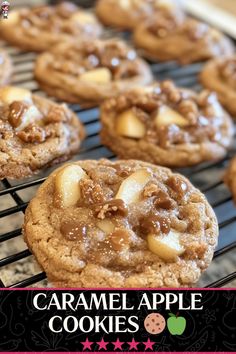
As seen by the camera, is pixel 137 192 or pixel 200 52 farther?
pixel 200 52

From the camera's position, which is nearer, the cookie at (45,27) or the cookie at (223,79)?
the cookie at (223,79)

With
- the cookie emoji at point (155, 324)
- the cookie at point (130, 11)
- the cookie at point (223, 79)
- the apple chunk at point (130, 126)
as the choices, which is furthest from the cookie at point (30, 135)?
the cookie at point (130, 11)

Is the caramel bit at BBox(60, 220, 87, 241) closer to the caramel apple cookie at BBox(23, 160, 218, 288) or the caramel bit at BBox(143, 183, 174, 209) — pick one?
the caramel apple cookie at BBox(23, 160, 218, 288)

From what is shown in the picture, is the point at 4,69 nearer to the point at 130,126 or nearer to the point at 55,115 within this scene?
the point at 55,115

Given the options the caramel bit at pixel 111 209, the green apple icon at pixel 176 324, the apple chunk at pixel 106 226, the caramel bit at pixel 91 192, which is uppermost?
the caramel bit at pixel 91 192

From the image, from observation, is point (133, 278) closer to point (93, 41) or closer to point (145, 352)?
point (145, 352)

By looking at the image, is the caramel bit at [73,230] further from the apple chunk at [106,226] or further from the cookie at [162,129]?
the cookie at [162,129]

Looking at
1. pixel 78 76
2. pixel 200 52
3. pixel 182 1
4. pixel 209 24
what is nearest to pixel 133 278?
pixel 78 76

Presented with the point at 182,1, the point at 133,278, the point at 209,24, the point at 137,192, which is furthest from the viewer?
the point at 182,1
